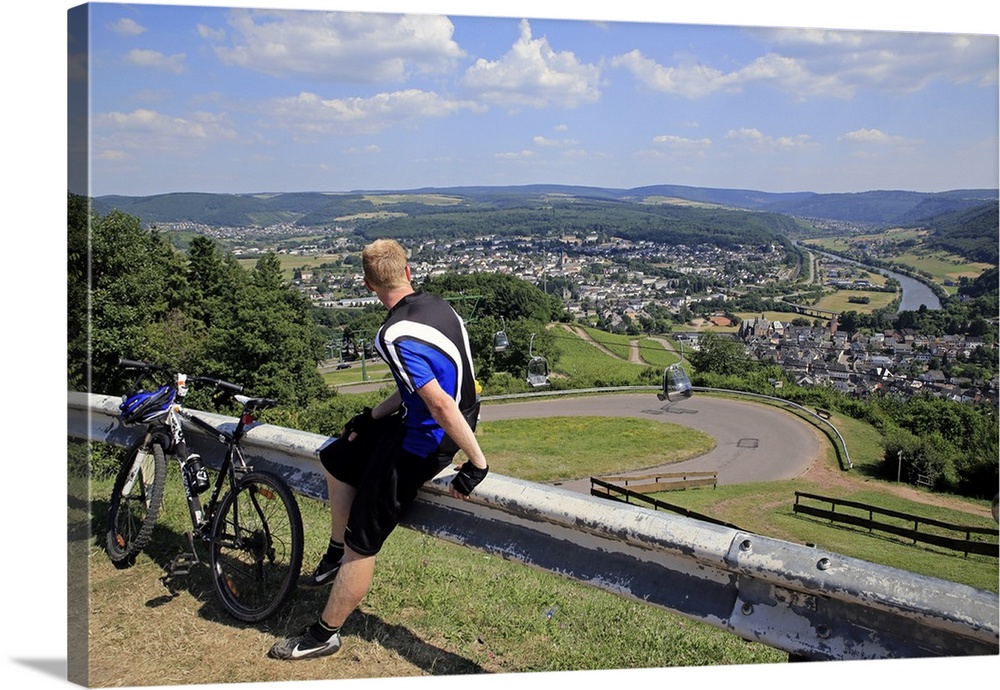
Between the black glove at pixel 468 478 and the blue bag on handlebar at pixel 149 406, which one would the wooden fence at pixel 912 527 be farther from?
the blue bag on handlebar at pixel 149 406

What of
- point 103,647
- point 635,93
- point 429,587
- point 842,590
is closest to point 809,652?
point 842,590

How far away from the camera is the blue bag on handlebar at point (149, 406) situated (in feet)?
7.53

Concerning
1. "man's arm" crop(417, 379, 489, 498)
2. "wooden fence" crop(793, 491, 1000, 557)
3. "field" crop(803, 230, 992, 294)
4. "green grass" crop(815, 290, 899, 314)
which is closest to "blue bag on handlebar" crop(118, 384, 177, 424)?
"man's arm" crop(417, 379, 489, 498)

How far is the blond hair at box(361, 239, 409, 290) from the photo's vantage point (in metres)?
1.86

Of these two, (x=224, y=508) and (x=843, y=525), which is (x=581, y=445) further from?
(x=224, y=508)

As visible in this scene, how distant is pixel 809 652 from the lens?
154 cm

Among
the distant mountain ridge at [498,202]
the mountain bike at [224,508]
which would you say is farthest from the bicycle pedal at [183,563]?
the distant mountain ridge at [498,202]

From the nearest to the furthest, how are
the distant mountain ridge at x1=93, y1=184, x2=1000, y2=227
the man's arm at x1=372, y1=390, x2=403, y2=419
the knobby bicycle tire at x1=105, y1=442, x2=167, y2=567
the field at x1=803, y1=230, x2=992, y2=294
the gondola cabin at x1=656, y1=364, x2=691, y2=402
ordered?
the man's arm at x1=372, y1=390, x2=403, y2=419 → the knobby bicycle tire at x1=105, y1=442, x2=167, y2=567 → the distant mountain ridge at x1=93, y1=184, x2=1000, y2=227 → the field at x1=803, y1=230, x2=992, y2=294 → the gondola cabin at x1=656, y1=364, x2=691, y2=402

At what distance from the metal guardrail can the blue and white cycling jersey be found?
19cm

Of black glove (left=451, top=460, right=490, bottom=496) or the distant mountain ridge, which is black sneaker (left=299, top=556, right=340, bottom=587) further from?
the distant mountain ridge

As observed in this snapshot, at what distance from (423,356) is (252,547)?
77 centimetres

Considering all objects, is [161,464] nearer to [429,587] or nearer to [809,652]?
[429,587]

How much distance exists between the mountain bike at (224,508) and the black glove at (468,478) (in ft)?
1.48

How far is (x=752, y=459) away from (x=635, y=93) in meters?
14.4
